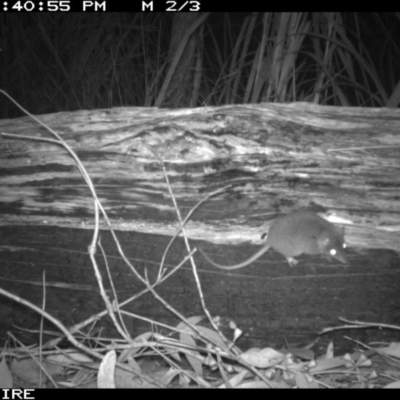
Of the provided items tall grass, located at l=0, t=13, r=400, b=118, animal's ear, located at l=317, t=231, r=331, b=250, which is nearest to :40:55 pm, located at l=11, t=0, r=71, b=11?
tall grass, located at l=0, t=13, r=400, b=118

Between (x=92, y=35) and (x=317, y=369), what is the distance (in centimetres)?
419

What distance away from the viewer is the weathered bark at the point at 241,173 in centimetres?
241

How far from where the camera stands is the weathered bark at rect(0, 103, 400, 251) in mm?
2414

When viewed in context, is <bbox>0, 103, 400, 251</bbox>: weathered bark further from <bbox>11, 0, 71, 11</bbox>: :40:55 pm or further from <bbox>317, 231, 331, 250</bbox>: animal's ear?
<bbox>11, 0, 71, 11</bbox>: :40:55 pm

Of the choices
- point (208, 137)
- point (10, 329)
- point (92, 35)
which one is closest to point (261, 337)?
point (208, 137)

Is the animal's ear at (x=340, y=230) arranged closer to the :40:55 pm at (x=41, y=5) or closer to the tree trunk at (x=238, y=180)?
the tree trunk at (x=238, y=180)

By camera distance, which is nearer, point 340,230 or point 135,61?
point 340,230

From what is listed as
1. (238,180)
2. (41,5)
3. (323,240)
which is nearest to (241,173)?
(238,180)

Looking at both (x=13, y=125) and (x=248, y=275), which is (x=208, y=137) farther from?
(x=13, y=125)

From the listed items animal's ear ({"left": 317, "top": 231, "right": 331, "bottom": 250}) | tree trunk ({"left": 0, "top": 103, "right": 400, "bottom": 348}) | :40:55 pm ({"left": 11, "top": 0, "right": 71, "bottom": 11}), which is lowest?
animal's ear ({"left": 317, "top": 231, "right": 331, "bottom": 250})

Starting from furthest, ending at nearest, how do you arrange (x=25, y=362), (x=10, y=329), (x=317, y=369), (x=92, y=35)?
(x=92, y=35), (x=10, y=329), (x=25, y=362), (x=317, y=369)

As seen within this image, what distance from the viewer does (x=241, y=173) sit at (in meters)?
2.41

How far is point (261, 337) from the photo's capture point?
7.97ft

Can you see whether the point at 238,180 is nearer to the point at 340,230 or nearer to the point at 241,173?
the point at 241,173
